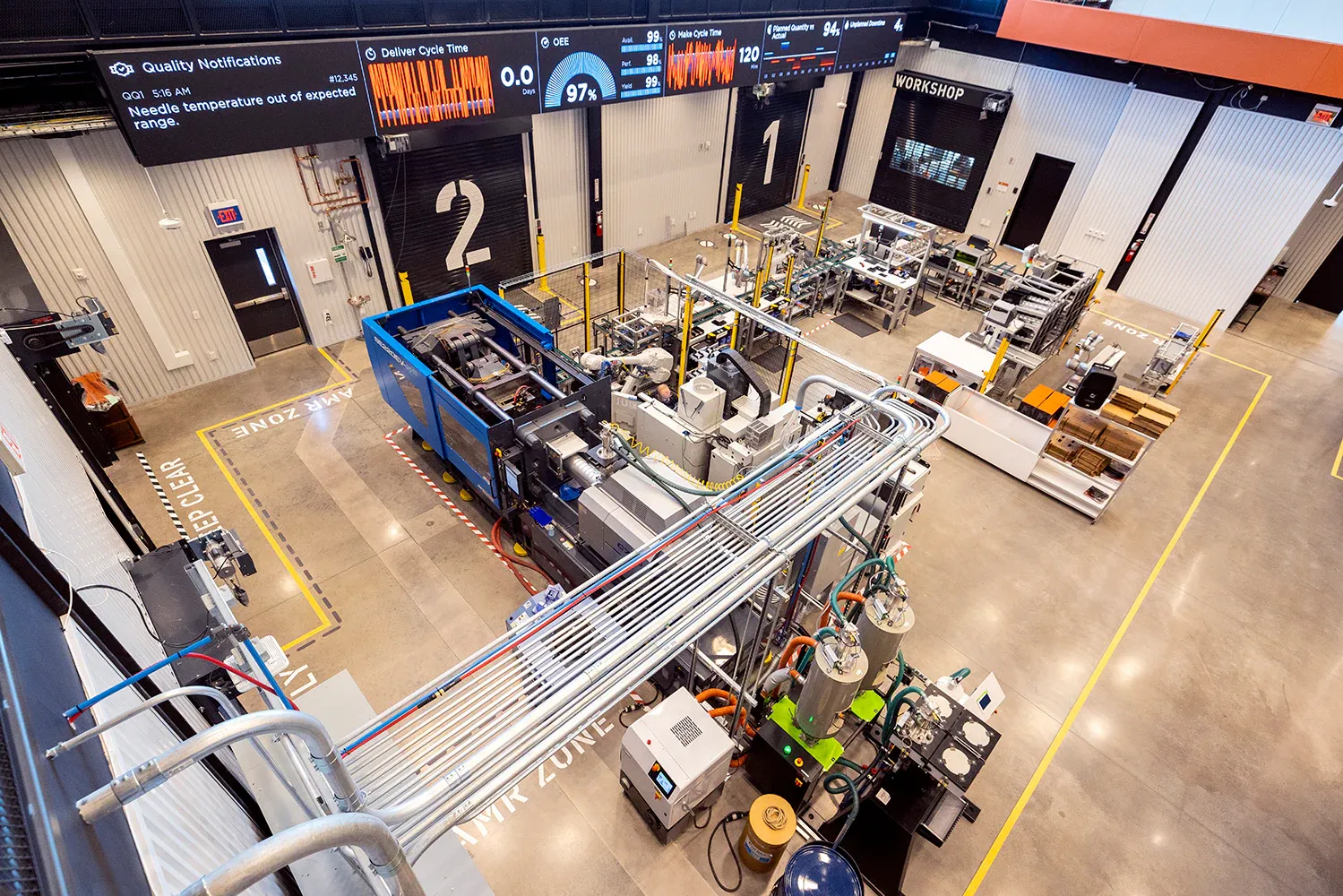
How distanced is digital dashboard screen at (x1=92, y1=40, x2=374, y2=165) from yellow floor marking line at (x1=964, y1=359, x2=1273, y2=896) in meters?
11.4

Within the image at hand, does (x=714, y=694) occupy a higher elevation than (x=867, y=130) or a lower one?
lower

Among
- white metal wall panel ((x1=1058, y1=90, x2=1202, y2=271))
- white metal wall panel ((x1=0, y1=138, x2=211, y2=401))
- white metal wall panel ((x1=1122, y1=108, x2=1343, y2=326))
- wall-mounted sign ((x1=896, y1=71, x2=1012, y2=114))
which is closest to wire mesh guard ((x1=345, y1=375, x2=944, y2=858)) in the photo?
white metal wall panel ((x1=0, y1=138, x2=211, y2=401))

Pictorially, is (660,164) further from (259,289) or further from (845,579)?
(845,579)

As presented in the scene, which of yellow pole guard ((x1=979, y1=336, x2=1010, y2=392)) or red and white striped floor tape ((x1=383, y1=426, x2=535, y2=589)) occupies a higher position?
yellow pole guard ((x1=979, y1=336, x2=1010, y2=392))

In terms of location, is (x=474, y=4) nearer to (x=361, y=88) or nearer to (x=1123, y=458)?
(x=361, y=88)

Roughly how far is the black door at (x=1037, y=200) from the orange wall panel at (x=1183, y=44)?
8.27 feet

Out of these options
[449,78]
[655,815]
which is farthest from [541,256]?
[655,815]

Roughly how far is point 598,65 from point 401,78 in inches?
130

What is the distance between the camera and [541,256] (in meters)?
13.3

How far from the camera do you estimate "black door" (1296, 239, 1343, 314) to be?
1477 cm

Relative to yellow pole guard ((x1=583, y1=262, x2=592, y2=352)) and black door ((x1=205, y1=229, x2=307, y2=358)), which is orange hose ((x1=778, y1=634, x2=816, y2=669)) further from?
black door ((x1=205, y1=229, x2=307, y2=358))

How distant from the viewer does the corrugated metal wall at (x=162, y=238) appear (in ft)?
26.6

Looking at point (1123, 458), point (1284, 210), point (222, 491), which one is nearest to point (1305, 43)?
point (1284, 210)

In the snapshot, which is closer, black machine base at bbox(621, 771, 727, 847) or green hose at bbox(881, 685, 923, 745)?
green hose at bbox(881, 685, 923, 745)
